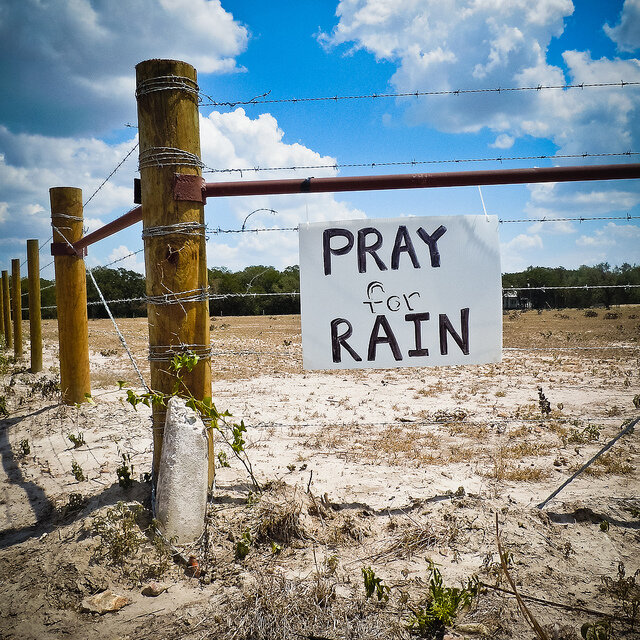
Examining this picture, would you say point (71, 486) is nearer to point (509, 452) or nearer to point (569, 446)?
point (509, 452)

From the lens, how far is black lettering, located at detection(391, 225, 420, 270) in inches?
111

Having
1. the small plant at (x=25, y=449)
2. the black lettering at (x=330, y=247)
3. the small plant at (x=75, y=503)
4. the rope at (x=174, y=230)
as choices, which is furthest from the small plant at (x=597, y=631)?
the small plant at (x=25, y=449)

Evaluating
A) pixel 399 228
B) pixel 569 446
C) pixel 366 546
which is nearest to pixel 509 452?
pixel 569 446

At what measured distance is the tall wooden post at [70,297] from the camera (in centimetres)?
515

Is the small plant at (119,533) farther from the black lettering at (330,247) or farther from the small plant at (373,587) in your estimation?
the black lettering at (330,247)

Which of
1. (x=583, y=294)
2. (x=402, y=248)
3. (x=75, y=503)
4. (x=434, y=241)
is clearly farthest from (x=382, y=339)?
(x=583, y=294)

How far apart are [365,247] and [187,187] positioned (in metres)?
1.10

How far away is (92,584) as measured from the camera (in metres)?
2.18

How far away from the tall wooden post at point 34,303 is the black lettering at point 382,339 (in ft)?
20.3

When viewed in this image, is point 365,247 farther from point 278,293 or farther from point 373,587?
point 373,587

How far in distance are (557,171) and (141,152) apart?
8.13 feet

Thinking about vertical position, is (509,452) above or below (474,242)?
below

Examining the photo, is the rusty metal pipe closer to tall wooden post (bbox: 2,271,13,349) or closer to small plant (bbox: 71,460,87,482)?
Answer: small plant (bbox: 71,460,87,482)

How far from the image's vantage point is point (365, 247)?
9.27ft
